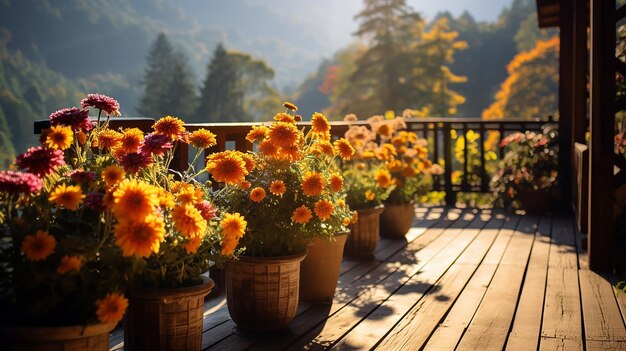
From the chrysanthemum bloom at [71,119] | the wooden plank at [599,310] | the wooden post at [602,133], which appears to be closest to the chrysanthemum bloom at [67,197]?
the chrysanthemum bloom at [71,119]

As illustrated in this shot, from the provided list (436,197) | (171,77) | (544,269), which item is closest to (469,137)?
(436,197)

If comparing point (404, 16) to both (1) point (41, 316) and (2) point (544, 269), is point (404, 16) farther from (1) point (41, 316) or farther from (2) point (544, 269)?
(1) point (41, 316)

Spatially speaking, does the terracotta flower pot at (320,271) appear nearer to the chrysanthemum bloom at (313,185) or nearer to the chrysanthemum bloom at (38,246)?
the chrysanthemum bloom at (313,185)

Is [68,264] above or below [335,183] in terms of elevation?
below

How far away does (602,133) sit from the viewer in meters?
4.55

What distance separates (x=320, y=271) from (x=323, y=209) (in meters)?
0.64

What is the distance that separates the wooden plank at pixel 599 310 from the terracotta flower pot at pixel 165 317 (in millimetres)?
1734

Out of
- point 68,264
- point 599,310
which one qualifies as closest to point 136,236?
point 68,264

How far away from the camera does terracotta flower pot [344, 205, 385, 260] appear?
5043mm

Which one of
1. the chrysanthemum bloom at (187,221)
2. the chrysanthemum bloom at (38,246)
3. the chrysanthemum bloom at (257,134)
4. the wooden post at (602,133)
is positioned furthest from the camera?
the wooden post at (602,133)

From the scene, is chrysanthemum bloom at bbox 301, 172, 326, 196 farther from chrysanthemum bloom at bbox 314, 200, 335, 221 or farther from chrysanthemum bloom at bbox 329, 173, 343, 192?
chrysanthemum bloom at bbox 329, 173, 343, 192

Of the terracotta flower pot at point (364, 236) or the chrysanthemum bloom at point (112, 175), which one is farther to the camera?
the terracotta flower pot at point (364, 236)

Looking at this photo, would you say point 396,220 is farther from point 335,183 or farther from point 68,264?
point 68,264

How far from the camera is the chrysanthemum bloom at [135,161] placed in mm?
2533
